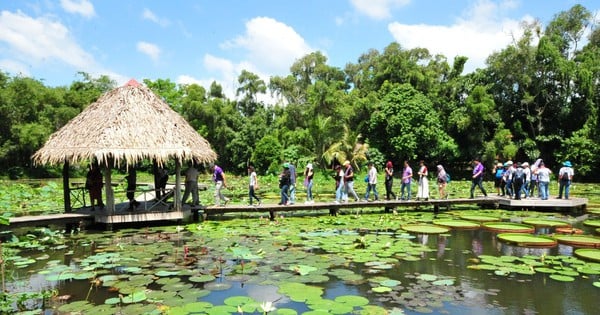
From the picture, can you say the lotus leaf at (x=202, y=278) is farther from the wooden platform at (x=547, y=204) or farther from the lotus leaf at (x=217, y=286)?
the wooden platform at (x=547, y=204)

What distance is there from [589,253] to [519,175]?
721 cm

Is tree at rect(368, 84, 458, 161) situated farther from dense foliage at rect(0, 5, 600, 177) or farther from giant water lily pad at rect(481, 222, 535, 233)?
giant water lily pad at rect(481, 222, 535, 233)

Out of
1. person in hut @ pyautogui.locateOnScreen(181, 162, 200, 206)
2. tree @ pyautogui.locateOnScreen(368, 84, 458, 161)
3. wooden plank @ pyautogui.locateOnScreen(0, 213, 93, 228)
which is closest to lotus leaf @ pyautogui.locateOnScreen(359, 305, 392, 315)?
person in hut @ pyautogui.locateOnScreen(181, 162, 200, 206)

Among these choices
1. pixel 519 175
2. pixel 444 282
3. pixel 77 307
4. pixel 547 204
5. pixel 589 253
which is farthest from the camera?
pixel 519 175

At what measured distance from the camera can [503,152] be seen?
29.8 m

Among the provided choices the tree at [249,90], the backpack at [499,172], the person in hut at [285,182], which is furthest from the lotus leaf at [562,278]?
the tree at [249,90]

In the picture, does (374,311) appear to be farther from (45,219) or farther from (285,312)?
(45,219)

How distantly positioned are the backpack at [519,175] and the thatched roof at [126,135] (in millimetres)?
10395

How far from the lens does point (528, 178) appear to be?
15664mm

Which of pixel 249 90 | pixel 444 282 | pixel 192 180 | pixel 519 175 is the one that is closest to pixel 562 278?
pixel 444 282

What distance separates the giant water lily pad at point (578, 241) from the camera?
30.1 feet

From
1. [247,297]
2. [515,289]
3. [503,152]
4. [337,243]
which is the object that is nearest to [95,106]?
[337,243]

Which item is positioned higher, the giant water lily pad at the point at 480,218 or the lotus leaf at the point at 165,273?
the giant water lily pad at the point at 480,218

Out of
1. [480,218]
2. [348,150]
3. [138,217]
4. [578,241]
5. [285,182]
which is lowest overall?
[578,241]
